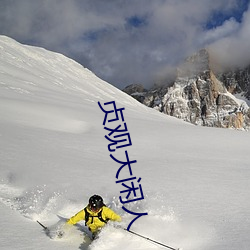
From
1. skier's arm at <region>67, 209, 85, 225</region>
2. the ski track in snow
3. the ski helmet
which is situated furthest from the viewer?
skier's arm at <region>67, 209, 85, 225</region>

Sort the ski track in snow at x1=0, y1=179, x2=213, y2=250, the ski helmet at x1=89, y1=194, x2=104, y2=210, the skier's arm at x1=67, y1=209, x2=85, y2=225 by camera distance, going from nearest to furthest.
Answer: the ski track in snow at x1=0, y1=179, x2=213, y2=250 → the ski helmet at x1=89, y1=194, x2=104, y2=210 → the skier's arm at x1=67, y1=209, x2=85, y2=225

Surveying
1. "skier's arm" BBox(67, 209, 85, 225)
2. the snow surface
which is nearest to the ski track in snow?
the snow surface

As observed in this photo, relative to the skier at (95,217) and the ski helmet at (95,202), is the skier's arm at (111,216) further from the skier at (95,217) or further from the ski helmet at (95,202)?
the ski helmet at (95,202)

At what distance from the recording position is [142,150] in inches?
495

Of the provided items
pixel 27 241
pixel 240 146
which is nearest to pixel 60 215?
pixel 27 241

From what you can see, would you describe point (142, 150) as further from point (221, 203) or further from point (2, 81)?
point (2, 81)

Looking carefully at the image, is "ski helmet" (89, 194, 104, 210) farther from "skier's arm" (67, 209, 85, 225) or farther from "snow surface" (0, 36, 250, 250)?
"snow surface" (0, 36, 250, 250)

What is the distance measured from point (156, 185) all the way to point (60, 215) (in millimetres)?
2574

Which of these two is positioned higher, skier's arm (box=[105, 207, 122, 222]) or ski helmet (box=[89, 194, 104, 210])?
ski helmet (box=[89, 194, 104, 210])

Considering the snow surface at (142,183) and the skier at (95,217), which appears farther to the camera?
the skier at (95,217)

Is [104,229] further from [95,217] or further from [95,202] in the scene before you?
[95,202]

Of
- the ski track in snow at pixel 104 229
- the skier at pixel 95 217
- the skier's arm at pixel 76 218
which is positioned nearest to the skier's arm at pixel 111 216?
the skier at pixel 95 217

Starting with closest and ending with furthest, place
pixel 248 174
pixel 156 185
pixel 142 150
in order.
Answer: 1. pixel 156 185
2. pixel 248 174
3. pixel 142 150

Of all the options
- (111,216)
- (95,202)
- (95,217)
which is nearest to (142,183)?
(111,216)
